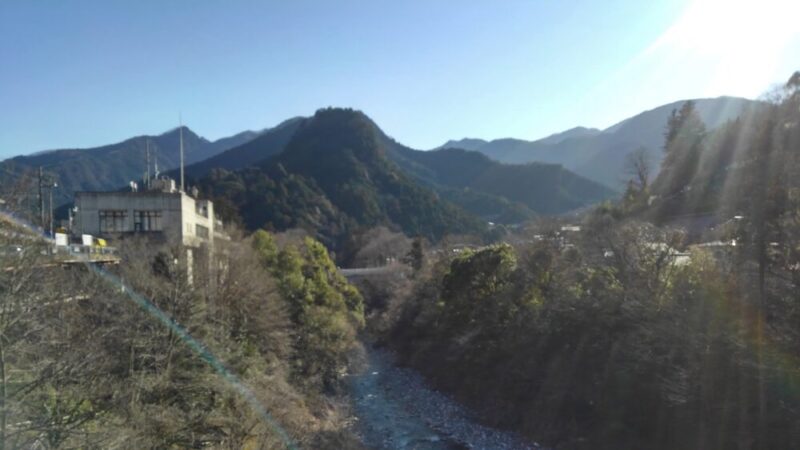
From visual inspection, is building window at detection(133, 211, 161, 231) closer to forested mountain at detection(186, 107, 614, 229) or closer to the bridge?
the bridge

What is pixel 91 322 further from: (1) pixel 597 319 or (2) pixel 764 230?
(2) pixel 764 230

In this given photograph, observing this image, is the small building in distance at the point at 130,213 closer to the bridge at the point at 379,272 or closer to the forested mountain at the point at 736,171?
the forested mountain at the point at 736,171

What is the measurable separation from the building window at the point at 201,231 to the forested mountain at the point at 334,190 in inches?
1420

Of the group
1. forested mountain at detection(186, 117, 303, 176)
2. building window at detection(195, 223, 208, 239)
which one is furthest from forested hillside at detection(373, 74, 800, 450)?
forested mountain at detection(186, 117, 303, 176)

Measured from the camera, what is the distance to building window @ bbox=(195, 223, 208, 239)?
3123 cm

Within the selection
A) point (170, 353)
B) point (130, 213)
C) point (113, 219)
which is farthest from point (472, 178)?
point (170, 353)

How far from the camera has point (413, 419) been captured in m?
24.4

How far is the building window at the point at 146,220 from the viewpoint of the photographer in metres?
27.7

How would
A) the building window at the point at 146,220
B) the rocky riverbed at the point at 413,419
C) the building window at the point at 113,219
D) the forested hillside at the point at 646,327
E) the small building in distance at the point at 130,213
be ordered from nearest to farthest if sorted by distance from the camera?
the forested hillside at the point at 646,327
the rocky riverbed at the point at 413,419
the small building in distance at the point at 130,213
the building window at the point at 146,220
the building window at the point at 113,219

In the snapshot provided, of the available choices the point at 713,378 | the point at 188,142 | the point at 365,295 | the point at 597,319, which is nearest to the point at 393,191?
the point at 365,295

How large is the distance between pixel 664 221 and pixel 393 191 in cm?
6658

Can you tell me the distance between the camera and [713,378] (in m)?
14.2

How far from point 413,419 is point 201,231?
16753 mm

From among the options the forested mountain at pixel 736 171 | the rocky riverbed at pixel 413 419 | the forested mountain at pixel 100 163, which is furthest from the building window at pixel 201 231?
the forested mountain at pixel 100 163
